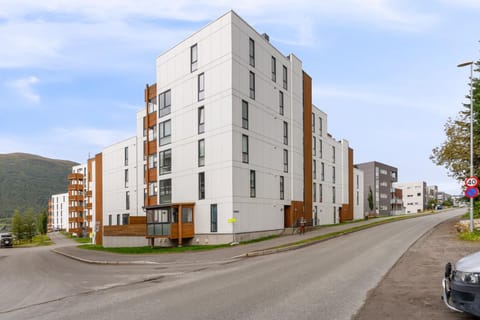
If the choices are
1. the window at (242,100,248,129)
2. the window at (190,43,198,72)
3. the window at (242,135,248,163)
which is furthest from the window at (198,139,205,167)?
the window at (190,43,198,72)

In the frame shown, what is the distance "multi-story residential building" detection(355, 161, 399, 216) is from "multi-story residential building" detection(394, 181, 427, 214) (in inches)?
1035

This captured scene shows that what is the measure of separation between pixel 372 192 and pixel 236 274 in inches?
3477

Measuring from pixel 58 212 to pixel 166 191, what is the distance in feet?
417

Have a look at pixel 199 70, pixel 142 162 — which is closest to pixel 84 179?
pixel 142 162

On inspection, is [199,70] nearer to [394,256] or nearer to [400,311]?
[394,256]

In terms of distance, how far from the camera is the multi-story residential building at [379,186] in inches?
3772

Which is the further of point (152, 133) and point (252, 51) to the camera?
point (152, 133)

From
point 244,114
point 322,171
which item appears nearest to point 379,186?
point 322,171

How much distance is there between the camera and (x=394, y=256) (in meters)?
16.0

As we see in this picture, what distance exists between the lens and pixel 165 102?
36281 mm

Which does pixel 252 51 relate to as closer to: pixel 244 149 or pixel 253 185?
pixel 244 149

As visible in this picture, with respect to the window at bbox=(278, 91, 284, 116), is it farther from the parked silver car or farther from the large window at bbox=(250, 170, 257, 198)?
the parked silver car

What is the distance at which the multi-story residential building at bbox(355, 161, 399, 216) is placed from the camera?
314 ft

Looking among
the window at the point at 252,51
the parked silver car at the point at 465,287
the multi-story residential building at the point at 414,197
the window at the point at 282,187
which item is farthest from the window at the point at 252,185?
the multi-story residential building at the point at 414,197
